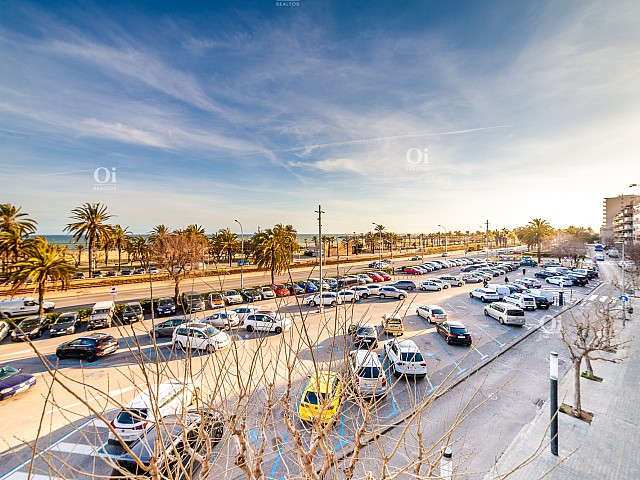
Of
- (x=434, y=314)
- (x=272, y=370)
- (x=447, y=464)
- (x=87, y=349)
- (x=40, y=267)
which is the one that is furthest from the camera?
(x=40, y=267)

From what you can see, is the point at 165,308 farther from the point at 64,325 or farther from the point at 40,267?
the point at 40,267

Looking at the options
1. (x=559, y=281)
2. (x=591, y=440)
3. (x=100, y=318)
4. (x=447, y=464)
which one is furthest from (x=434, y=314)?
(x=559, y=281)

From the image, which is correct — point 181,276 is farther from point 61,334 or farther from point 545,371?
point 545,371

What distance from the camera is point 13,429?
10648 millimetres

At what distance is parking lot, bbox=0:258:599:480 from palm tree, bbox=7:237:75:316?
5.05 m

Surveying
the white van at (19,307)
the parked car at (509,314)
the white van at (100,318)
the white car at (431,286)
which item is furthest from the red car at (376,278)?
the white van at (19,307)

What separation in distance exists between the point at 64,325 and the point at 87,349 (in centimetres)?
702

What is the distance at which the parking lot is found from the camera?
4777mm

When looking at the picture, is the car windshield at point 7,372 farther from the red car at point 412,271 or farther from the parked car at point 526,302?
the red car at point 412,271

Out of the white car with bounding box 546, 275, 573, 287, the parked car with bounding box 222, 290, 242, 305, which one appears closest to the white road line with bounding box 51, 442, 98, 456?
the parked car with bounding box 222, 290, 242, 305

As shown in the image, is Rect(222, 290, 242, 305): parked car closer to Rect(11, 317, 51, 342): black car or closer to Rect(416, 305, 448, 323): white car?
Rect(11, 317, 51, 342): black car

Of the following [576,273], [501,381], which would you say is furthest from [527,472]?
[576,273]

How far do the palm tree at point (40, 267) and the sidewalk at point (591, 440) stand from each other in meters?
29.3

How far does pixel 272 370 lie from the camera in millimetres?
12859
